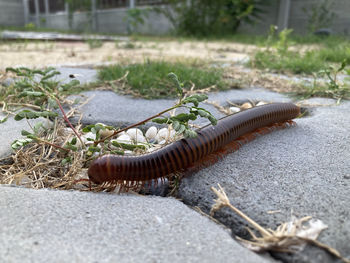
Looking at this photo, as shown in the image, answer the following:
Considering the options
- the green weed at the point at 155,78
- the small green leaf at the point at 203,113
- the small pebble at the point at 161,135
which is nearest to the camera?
the small green leaf at the point at 203,113

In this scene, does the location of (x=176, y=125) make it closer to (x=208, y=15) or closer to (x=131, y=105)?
(x=131, y=105)

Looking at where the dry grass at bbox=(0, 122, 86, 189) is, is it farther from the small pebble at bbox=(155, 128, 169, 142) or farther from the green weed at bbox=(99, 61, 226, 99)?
the green weed at bbox=(99, 61, 226, 99)

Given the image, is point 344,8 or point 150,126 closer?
point 150,126

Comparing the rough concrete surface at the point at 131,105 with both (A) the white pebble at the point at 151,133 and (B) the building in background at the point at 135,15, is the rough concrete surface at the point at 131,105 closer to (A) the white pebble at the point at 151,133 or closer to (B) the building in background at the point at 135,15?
(A) the white pebble at the point at 151,133

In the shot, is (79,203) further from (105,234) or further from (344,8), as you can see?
(344,8)

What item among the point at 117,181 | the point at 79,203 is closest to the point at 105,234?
the point at 79,203

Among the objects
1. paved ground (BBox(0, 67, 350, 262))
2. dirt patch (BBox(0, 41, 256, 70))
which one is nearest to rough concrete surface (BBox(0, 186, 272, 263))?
paved ground (BBox(0, 67, 350, 262))

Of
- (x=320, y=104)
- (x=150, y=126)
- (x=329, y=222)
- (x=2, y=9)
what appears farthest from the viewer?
(x=2, y=9)

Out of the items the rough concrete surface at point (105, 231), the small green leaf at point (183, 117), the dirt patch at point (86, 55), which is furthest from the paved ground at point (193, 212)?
the dirt patch at point (86, 55)
